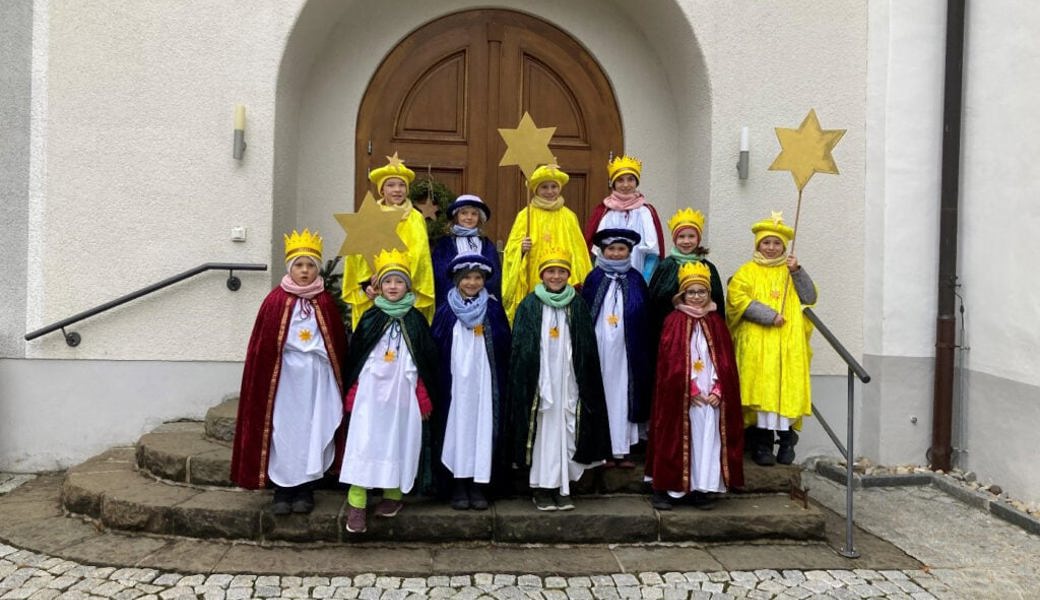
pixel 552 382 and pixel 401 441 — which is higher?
pixel 552 382

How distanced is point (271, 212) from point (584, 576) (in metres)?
3.46

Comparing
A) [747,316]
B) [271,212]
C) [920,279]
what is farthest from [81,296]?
[920,279]

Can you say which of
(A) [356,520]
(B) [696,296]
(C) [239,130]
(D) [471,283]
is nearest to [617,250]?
(B) [696,296]

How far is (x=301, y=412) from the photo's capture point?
3.89 metres

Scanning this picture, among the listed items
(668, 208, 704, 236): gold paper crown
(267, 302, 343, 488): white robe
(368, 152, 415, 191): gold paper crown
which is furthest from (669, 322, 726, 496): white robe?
(368, 152, 415, 191): gold paper crown

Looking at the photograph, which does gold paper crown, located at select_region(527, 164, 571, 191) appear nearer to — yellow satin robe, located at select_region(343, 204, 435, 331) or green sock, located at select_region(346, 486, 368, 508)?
yellow satin robe, located at select_region(343, 204, 435, 331)

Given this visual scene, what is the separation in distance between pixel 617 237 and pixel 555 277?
0.53 m

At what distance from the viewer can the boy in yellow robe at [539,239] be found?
15.2 ft

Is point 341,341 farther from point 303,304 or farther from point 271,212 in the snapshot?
point 271,212

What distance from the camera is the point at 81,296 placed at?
533cm

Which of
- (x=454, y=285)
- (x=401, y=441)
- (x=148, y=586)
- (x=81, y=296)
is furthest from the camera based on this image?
(x=81, y=296)

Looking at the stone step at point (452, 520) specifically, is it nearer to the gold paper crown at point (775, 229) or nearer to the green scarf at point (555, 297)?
the green scarf at point (555, 297)

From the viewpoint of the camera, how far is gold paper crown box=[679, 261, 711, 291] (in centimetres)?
419

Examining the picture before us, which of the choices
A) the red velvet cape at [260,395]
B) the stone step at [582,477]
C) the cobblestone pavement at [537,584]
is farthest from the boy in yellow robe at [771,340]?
the red velvet cape at [260,395]
